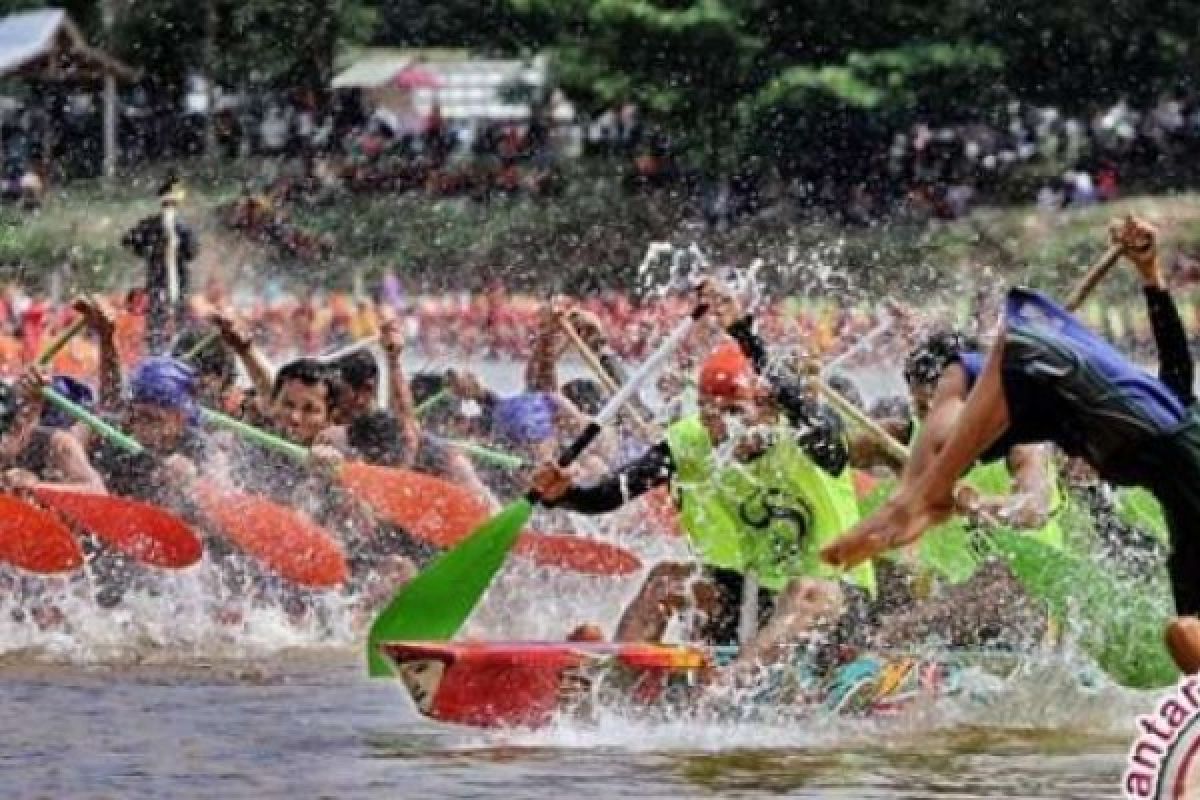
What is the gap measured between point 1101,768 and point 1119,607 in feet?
2.29

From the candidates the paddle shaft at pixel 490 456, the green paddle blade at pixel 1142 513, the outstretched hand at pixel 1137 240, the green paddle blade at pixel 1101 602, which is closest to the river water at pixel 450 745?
the green paddle blade at pixel 1101 602

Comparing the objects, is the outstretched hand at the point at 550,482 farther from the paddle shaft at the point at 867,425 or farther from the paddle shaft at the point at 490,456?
the paddle shaft at the point at 490,456

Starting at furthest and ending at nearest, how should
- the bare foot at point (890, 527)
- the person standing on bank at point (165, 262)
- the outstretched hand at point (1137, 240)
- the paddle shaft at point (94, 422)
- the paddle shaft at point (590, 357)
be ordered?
the person standing on bank at point (165, 262) < the paddle shaft at point (94, 422) < the paddle shaft at point (590, 357) < the outstretched hand at point (1137, 240) < the bare foot at point (890, 527)

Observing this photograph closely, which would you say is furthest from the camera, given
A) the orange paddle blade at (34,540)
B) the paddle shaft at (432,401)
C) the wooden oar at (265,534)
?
the paddle shaft at (432,401)

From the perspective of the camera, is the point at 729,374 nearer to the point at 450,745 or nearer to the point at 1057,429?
the point at 450,745

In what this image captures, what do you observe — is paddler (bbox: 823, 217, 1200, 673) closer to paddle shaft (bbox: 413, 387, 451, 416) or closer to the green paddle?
the green paddle

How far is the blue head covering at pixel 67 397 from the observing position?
47.3 ft

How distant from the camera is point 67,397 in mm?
14266

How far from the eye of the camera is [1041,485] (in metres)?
11.3

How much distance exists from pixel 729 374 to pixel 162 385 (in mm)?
3841

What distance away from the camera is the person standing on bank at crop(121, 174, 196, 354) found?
71.3 ft

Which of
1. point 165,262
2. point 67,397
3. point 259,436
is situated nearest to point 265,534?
point 259,436

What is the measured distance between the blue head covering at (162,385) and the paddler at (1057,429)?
6.64m

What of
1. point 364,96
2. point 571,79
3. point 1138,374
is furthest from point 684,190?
point 1138,374
